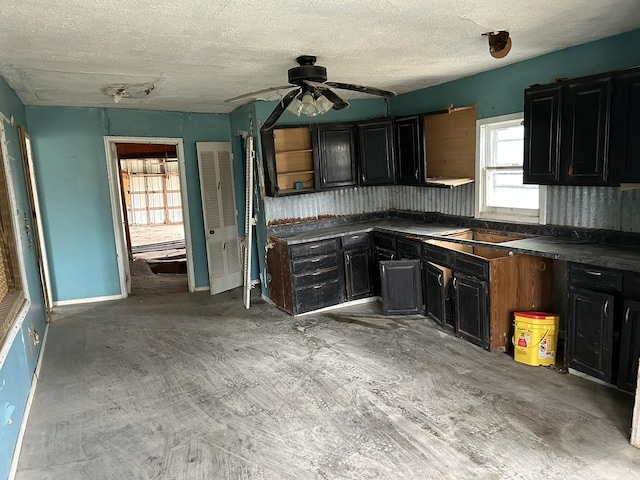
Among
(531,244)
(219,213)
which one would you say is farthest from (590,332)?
(219,213)

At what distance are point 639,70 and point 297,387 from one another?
314 cm

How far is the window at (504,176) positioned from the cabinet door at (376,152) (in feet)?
3.66

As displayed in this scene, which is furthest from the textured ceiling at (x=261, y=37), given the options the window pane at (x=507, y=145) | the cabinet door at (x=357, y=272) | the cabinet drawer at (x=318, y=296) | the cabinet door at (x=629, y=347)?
the cabinet drawer at (x=318, y=296)

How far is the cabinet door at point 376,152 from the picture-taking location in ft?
17.4

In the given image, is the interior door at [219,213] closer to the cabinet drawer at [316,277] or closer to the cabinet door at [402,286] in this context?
the cabinet drawer at [316,277]

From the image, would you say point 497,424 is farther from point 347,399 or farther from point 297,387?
point 297,387

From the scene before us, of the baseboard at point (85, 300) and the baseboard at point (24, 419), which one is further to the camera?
the baseboard at point (85, 300)

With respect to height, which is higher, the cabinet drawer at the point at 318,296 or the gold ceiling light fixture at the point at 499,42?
the gold ceiling light fixture at the point at 499,42

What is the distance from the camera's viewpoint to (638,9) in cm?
271

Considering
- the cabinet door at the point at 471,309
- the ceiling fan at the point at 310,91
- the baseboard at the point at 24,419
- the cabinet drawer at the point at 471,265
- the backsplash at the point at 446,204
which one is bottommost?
the baseboard at the point at 24,419

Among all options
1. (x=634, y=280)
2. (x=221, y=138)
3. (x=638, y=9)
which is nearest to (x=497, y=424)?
(x=634, y=280)

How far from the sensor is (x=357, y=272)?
5211 millimetres

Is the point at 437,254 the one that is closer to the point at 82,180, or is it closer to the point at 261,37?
the point at 261,37

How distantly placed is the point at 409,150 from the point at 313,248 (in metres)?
1.57
